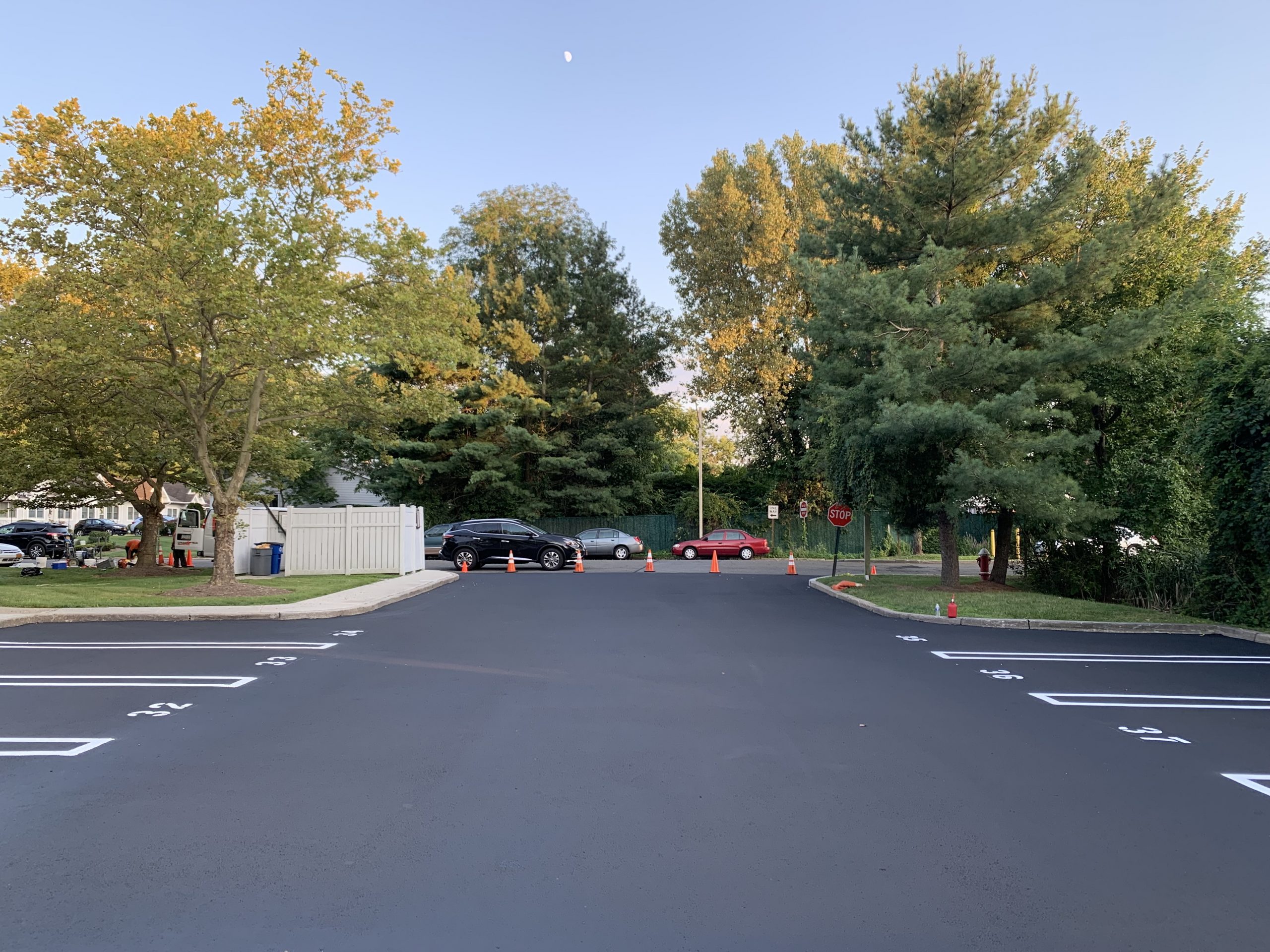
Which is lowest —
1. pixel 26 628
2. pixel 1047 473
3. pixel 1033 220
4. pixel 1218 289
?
pixel 26 628

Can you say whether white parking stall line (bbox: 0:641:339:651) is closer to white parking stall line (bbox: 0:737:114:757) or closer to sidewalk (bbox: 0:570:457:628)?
sidewalk (bbox: 0:570:457:628)

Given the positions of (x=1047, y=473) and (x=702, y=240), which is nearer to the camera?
(x=1047, y=473)

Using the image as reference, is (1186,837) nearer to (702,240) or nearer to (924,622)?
(924,622)

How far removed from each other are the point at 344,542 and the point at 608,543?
44.7 ft

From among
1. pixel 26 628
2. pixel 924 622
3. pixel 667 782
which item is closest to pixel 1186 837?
pixel 667 782

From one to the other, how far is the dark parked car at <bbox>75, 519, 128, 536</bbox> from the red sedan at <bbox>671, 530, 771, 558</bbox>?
40735mm

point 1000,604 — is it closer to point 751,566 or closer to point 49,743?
point 49,743

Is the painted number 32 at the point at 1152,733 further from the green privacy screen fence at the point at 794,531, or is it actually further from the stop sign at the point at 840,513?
the green privacy screen fence at the point at 794,531

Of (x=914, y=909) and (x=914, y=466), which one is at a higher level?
(x=914, y=466)

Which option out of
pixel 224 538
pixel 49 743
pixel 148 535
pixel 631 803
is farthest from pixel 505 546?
pixel 631 803

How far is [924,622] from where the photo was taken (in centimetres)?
1452

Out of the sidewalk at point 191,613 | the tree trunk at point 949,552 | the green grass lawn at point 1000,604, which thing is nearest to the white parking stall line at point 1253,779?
the green grass lawn at point 1000,604

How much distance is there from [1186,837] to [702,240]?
124 feet

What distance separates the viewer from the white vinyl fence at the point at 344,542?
972 inches
